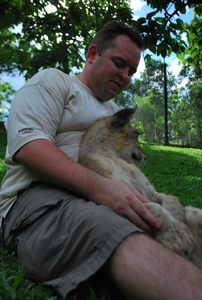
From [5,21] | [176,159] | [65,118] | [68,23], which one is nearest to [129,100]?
[176,159]

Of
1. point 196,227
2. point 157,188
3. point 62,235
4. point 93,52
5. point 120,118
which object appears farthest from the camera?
point 157,188

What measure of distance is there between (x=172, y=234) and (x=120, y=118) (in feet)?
5.10

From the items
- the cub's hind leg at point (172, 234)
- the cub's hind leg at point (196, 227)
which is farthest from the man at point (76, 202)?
the cub's hind leg at point (196, 227)

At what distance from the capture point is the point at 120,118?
12.1 ft

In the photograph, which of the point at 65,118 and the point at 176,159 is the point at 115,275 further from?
the point at 176,159

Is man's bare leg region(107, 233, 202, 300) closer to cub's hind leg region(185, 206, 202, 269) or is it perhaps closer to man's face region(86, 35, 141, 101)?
cub's hind leg region(185, 206, 202, 269)

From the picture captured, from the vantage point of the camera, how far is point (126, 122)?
3746 mm

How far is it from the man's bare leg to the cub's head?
151 cm

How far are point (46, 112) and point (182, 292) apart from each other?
1.90 metres

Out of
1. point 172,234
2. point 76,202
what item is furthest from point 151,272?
point 76,202

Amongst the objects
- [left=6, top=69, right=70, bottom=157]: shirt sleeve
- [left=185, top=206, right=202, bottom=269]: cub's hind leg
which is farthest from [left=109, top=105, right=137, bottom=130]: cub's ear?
[left=185, top=206, right=202, bottom=269]: cub's hind leg

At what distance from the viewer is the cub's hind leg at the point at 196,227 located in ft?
8.35

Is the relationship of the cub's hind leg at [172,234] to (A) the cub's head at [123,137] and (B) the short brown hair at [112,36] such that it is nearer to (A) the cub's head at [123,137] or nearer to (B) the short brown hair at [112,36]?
(A) the cub's head at [123,137]

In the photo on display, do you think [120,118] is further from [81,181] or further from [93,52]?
[81,181]
